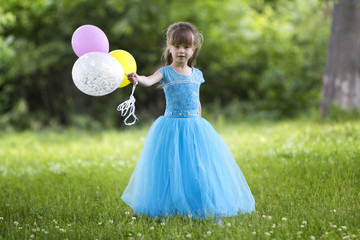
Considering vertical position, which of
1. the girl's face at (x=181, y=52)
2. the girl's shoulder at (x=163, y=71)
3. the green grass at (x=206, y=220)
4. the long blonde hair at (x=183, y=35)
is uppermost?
the long blonde hair at (x=183, y=35)

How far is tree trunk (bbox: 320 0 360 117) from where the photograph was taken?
8641 millimetres

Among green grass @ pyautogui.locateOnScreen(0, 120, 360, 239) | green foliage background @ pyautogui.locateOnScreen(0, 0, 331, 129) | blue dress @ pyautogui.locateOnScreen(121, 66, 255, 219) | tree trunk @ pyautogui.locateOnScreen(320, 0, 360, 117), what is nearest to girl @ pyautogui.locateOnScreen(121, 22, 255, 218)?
blue dress @ pyautogui.locateOnScreen(121, 66, 255, 219)

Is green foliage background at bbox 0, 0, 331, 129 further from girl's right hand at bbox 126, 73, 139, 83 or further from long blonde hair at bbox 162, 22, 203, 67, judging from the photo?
girl's right hand at bbox 126, 73, 139, 83

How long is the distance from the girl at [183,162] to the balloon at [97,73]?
0.83 ft

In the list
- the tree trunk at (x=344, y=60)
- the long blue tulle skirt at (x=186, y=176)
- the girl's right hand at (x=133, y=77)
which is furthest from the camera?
the tree trunk at (x=344, y=60)

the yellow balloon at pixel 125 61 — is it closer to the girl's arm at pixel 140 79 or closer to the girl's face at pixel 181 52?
the girl's arm at pixel 140 79

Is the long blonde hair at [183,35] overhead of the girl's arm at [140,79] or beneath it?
overhead

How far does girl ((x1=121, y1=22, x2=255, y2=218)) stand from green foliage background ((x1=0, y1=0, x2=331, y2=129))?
628 centimetres

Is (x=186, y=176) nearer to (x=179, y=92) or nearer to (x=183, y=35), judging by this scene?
(x=179, y=92)

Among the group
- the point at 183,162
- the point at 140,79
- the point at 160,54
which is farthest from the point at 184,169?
the point at 160,54

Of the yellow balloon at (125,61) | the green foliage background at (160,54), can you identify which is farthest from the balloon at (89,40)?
the green foliage background at (160,54)

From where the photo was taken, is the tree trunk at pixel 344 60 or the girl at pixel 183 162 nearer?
the girl at pixel 183 162

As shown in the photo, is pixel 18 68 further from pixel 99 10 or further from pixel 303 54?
pixel 303 54

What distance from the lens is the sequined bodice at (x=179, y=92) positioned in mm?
3768
